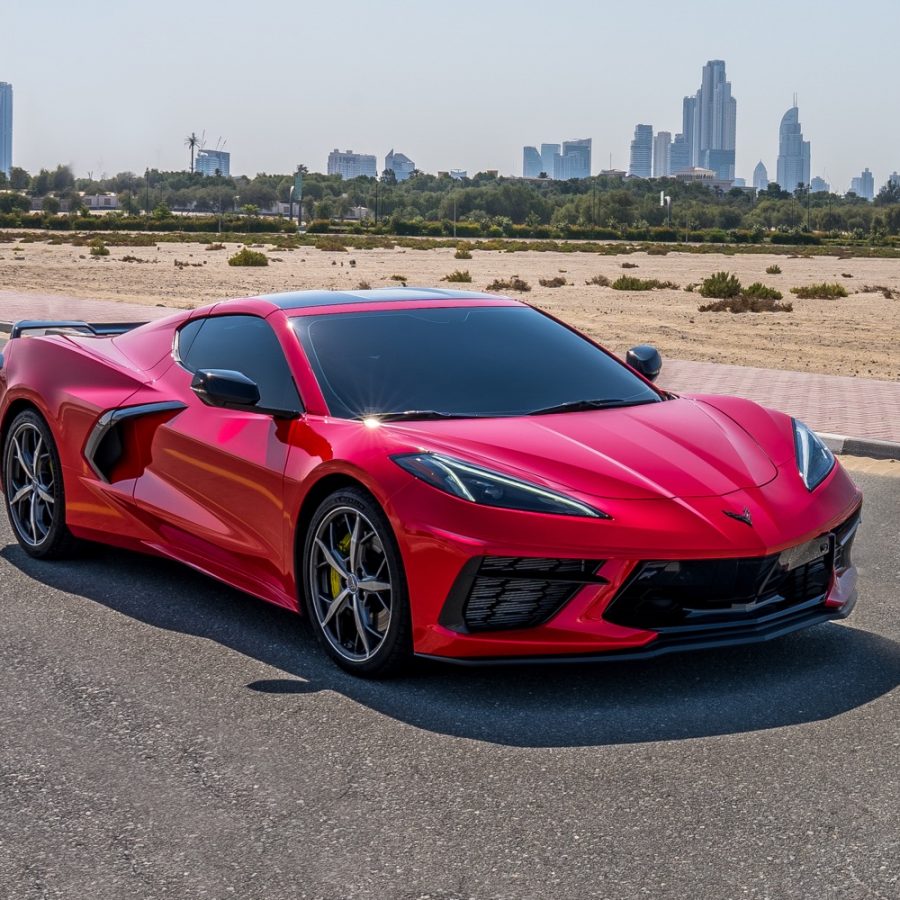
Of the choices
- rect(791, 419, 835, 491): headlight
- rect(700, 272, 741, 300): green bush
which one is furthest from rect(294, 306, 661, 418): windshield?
rect(700, 272, 741, 300): green bush

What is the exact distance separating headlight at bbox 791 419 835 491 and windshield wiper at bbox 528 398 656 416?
2.12ft

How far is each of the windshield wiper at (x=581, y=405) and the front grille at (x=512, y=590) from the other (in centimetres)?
96

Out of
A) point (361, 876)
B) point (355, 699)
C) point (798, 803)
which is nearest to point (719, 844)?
point (798, 803)

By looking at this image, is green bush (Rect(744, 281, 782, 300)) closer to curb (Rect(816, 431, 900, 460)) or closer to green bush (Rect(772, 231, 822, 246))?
Answer: curb (Rect(816, 431, 900, 460))

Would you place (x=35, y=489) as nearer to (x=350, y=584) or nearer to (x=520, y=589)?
(x=350, y=584)

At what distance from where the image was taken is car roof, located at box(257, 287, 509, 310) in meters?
5.98

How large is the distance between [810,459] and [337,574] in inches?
72.2

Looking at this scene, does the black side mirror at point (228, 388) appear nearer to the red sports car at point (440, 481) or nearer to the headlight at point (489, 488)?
the red sports car at point (440, 481)

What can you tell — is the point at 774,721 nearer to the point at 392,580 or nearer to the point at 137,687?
the point at 392,580

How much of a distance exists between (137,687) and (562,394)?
1973 mm

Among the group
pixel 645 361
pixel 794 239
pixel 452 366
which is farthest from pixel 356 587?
pixel 794 239

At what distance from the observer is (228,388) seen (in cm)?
541

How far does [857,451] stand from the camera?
1066 centimetres

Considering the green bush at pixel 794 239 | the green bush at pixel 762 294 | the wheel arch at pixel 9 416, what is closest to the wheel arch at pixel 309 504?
the wheel arch at pixel 9 416
